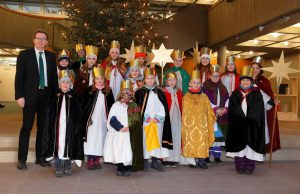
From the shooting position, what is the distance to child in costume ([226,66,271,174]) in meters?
4.91

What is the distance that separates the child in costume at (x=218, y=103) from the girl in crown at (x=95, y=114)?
1.66 metres

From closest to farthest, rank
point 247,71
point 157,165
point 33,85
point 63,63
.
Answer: point 33,85 < point 247,71 < point 157,165 < point 63,63

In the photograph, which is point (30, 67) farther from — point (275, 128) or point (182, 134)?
point (275, 128)

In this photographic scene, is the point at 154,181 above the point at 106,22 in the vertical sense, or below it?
below

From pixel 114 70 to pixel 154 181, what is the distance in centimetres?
205

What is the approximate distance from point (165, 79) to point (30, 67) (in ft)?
6.73

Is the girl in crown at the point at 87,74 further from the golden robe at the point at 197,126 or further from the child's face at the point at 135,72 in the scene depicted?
the golden robe at the point at 197,126

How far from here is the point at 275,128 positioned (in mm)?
5863

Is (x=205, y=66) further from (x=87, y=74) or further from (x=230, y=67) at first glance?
→ (x=87, y=74)

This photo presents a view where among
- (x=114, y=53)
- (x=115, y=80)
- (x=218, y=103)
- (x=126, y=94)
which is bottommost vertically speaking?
(x=218, y=103)

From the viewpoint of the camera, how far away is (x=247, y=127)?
4961mm

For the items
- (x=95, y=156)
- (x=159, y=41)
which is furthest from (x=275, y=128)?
(x=159, y=41)

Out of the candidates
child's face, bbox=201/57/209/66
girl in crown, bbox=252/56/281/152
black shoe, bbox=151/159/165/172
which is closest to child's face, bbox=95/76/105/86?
black shoe, bbox=151/159/165/172

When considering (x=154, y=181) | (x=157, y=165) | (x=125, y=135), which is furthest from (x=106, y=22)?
(x=154, y=181)
